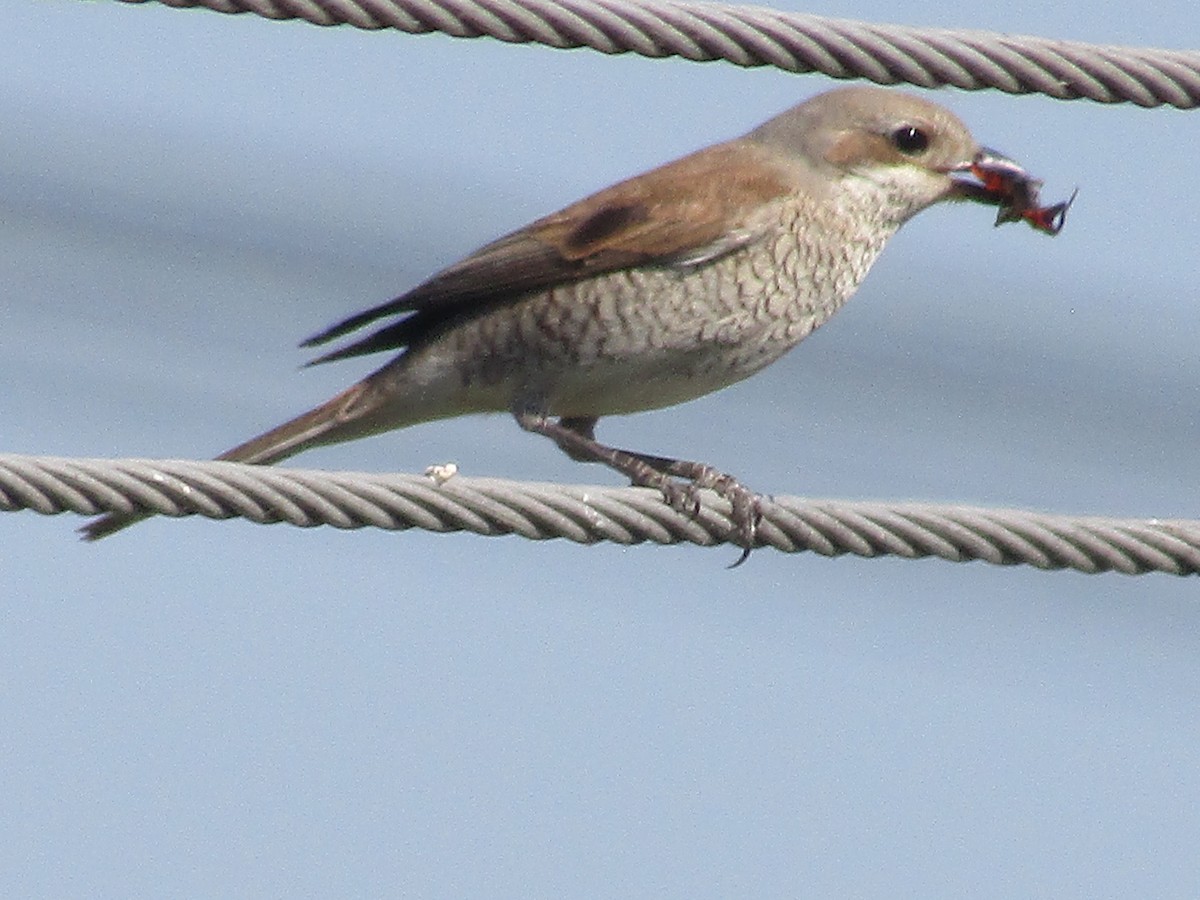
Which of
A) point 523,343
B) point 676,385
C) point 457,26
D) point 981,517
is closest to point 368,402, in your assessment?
point 523,343

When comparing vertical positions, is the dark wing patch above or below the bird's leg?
above

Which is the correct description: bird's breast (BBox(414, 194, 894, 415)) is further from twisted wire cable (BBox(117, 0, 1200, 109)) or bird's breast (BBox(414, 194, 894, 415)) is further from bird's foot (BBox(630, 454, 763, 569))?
twisted wire cable (BBox(117, 0, 1200, 109))

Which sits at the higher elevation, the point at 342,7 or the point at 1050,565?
the point at 342,7

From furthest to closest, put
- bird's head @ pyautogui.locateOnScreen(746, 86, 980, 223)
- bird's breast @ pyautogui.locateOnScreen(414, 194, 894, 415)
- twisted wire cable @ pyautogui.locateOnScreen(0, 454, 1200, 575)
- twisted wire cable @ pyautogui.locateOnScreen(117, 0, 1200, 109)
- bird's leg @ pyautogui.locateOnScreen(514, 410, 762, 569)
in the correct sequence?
1. bird's head @ pyautogui.locateOnScreen(746, 86, 980, 223)
2. bird's breast @ pyautogui.locateOnScreen(414, 194, 894, 415)
3. bird's leg @ pyautogui.locateOnScreen(514, 410, 762, 569)
4. twisted wire cable @ pyautogui.locateOnScreen(117, 0, 1200, 109)
5. twisted wire cable @ pyautogui.locateOnScreen(0, 454, 1200, 575)

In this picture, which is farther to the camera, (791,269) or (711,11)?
(791,269)

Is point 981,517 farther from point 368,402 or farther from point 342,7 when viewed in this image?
point 368,402

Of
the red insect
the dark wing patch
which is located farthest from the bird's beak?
the dark wing patch

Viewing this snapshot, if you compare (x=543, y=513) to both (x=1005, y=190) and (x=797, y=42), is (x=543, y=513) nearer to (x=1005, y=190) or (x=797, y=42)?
(x=797, y=42)
